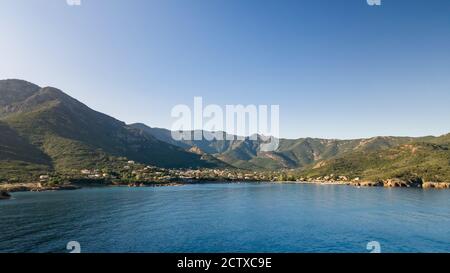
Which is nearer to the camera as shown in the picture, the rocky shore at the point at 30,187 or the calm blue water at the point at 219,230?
the calm blue water at the point at 219,230

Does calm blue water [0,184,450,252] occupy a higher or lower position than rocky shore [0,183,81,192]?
higher

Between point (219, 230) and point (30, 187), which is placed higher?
point (219, 230)

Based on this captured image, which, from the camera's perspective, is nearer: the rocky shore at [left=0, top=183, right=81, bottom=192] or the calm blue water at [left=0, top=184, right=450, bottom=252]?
the calm blue water at [left=0, top=184, right=450, bottom=252]

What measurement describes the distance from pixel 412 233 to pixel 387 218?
2106cm

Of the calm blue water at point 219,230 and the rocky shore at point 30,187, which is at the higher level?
the calm blue water at point 219,230

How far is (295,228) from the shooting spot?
242ft

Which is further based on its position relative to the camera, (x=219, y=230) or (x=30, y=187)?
(x=30, y=187)
